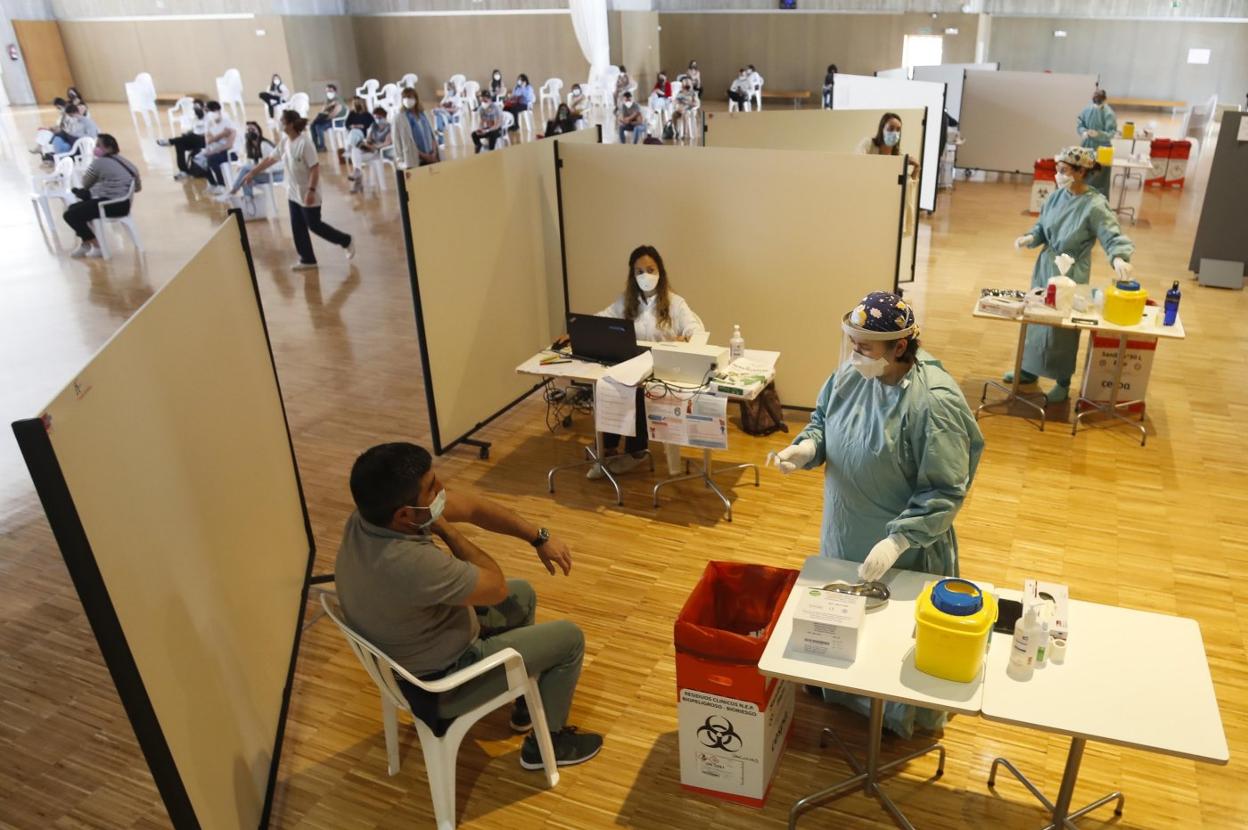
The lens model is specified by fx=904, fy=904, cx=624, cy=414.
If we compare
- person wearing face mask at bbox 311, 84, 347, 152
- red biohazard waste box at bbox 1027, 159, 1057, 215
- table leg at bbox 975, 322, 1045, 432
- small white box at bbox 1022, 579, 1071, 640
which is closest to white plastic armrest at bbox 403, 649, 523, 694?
small white box at bbox 1022, 579, 1071, 640

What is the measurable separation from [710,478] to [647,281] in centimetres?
115

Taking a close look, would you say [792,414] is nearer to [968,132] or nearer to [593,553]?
[593,553]

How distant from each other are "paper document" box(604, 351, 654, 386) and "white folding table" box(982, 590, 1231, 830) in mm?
2483

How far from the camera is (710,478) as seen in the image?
16.4 ft

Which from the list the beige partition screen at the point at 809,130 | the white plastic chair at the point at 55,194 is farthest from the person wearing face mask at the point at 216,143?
the beige partition screen at the point at 809,130

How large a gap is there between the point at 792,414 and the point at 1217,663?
2846 millimetres

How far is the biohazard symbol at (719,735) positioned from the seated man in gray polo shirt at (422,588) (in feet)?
1.69

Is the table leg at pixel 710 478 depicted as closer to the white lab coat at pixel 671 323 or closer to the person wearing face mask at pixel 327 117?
the white lab coat at pixel 671 323

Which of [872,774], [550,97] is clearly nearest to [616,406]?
[872,774]

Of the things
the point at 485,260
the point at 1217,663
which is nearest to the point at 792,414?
the point at 485,260

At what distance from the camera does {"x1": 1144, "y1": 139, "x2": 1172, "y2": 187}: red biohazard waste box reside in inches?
490

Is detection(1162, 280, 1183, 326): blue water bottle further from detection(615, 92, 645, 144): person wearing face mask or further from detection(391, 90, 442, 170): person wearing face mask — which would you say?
detection(615, 92, 645, 144): person wearing face mask

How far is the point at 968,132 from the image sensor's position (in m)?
13.4

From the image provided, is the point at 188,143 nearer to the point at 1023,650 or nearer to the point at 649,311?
the point at 649,311
